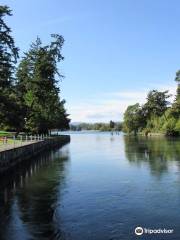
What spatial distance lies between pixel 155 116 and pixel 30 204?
153302 millimetres

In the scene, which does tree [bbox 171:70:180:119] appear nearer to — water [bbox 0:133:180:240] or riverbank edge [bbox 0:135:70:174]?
riverbank edge [bbox 0:135:70:174]

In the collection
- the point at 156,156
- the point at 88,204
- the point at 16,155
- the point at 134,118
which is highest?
the point at 134,118

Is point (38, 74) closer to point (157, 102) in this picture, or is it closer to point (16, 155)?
point (16, 155)

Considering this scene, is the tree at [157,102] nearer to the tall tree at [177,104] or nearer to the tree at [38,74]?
the tall tree at [177,104]

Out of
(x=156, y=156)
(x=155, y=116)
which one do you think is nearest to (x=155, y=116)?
(x=155, y=116)

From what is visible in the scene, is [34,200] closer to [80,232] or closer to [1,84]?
[80,232]

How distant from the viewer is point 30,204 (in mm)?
20734

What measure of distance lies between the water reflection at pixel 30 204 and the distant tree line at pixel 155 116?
105 meters

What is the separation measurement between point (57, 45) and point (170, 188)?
5086cm

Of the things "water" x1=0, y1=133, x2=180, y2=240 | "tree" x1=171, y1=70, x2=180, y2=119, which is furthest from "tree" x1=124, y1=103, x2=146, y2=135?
"water" x1=0, y1=133, x2=180, y2=240

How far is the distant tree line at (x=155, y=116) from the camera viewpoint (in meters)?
142

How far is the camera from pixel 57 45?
2844 inches

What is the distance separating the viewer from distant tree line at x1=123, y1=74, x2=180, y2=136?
142 metres

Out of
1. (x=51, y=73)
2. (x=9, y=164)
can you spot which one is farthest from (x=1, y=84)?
(x=51, y=73)
